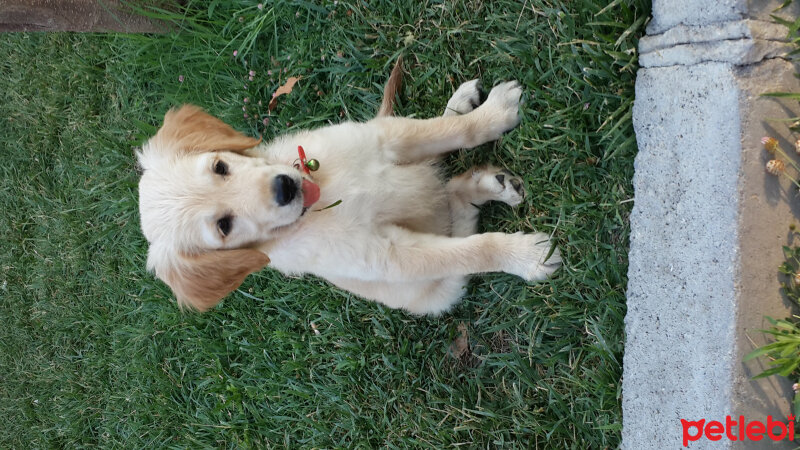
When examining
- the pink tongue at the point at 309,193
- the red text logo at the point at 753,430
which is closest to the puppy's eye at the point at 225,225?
the pink tongue at the point at 309,193

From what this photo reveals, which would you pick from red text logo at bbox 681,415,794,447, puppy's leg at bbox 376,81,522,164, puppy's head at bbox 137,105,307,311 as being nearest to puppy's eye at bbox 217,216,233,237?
puppy's head at bbox 137,105,307,311

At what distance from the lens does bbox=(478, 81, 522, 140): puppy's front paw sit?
2613 mm

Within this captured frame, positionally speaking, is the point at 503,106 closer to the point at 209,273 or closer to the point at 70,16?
the point at 209,273

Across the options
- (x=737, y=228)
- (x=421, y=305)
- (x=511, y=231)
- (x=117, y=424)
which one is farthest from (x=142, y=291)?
(x=737, y=228)

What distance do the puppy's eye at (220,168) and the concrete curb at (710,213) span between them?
165cm

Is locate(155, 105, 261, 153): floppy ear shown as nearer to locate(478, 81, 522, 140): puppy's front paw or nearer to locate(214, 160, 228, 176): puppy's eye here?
locate(214, 160, 228, 176): puppy's eye

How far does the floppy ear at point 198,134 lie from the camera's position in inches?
99.0

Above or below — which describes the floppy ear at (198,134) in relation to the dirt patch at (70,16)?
below

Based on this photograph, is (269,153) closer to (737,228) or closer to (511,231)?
(511,231)

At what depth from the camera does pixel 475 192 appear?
109 inches

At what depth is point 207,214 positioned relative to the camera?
2359 millimetres

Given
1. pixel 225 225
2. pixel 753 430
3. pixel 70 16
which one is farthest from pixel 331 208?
pixel 70 16

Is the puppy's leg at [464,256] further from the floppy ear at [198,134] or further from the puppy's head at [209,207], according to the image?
the floppy ear at [198,134]

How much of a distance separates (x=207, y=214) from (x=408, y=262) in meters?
0.85
